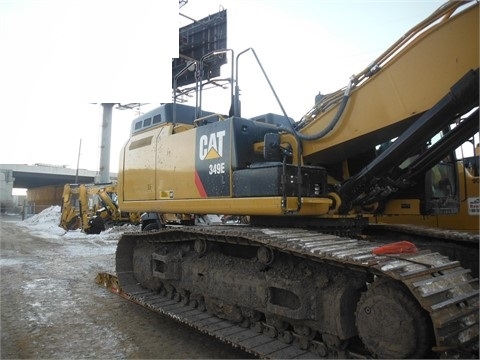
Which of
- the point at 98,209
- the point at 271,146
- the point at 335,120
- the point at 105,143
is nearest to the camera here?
the point at 335,120

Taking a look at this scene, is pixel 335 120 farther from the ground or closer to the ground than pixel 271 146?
farther from the ground

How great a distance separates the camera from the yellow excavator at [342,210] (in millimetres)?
2916

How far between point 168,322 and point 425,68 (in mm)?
4040

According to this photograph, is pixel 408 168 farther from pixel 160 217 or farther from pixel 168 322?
pixel 160 217

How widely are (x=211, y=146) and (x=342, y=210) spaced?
5.33 ft

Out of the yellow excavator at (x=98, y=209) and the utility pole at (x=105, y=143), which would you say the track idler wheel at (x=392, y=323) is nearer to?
the yellow excavator at (x=98, y=209)

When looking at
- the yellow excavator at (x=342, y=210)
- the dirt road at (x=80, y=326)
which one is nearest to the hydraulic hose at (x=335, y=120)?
the yellow excavator at (x=342, y=210)

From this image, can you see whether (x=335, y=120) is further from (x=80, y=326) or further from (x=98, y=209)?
(x=98, y=209)

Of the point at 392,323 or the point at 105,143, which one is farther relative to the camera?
the point at 105,143

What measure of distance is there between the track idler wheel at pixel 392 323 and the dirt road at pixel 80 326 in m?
1.57

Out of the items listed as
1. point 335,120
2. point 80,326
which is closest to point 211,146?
point 335,120

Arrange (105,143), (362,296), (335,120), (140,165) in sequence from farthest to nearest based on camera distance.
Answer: (105,143)
(140,165)
(335,120)
(362,296)

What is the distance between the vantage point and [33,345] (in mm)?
4250

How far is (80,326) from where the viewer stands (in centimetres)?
487
